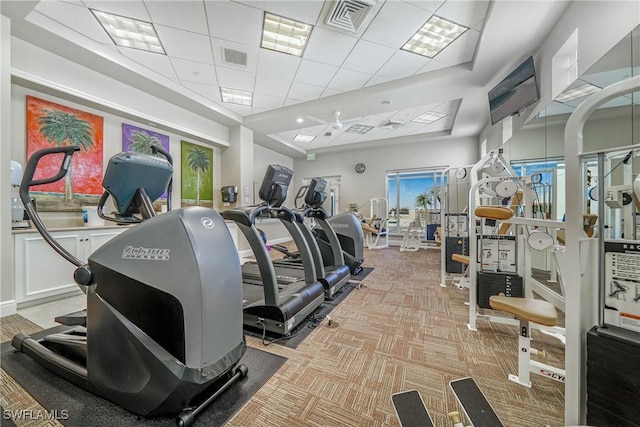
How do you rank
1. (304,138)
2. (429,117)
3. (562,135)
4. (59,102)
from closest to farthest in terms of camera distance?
(562,135) < (59,102) < (429,117) < (304,138)

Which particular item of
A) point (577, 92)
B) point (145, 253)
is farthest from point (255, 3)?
point (577, 92)

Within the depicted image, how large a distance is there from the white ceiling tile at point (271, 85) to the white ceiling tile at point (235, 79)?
0.11m

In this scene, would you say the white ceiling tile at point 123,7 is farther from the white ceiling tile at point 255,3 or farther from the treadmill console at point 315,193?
the treadmill console at point 315,193

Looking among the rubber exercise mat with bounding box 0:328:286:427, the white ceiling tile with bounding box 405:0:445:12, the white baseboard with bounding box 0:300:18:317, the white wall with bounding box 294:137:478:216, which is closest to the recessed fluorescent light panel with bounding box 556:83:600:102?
the white ceiling tile with bounding box 405:0:445:12

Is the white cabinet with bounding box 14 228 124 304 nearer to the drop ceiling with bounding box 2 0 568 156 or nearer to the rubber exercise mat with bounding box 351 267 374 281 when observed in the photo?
the drop ceiling with bounding box 2 0 568 156

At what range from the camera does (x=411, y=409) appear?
1.26m

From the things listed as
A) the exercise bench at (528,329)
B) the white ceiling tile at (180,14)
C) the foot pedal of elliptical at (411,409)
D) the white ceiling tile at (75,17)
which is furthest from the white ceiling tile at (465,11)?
the white ceiling tile at (75,17)

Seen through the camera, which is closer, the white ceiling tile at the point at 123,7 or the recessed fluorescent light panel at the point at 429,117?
the white ceiling tile at the point at 123,7

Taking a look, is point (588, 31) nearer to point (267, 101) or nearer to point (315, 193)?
point (315, 193)

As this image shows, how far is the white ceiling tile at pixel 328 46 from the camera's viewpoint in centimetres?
315

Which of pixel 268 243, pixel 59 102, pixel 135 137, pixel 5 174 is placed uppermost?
pixel 59 102

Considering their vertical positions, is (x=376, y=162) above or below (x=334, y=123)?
below

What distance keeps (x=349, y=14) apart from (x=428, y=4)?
0.89 meters

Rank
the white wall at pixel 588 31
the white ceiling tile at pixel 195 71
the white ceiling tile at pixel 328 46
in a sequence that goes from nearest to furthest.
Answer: the white wall at pixel 588 31, the white ceiling tile at pixel 328 46, the white ceiling tile at pixel 195 71
